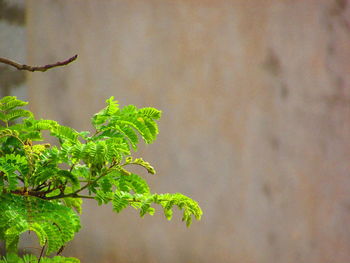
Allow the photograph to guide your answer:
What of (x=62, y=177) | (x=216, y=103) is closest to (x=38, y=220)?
(x=62, y=177)

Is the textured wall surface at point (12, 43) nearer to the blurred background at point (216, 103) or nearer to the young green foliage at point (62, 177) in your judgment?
the blurred background at point (216, 103)

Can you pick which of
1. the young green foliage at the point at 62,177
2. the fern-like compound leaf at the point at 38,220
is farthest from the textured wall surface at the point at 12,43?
the fern-like compound leaf at the point at 38,220

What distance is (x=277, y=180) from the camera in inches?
160

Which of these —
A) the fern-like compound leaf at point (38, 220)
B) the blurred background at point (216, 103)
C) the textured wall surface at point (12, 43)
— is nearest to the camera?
the fern-like compound leaf at point (38, 220)

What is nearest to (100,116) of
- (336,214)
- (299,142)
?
(299,142)

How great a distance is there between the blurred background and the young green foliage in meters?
1.90

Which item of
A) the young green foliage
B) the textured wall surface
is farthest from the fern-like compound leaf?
the textured wall surface

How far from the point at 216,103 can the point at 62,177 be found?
246 centimetres

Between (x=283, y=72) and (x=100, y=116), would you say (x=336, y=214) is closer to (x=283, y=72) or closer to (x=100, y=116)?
(x=283, y=72)

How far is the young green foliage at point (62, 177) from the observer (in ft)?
4.69

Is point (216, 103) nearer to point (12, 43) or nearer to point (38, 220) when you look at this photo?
point (12, 43)

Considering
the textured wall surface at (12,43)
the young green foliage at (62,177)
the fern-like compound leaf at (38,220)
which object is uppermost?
the textured wall surface at (12,43)

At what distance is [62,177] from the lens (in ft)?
5.01

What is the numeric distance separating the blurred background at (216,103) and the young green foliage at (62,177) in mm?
1902
